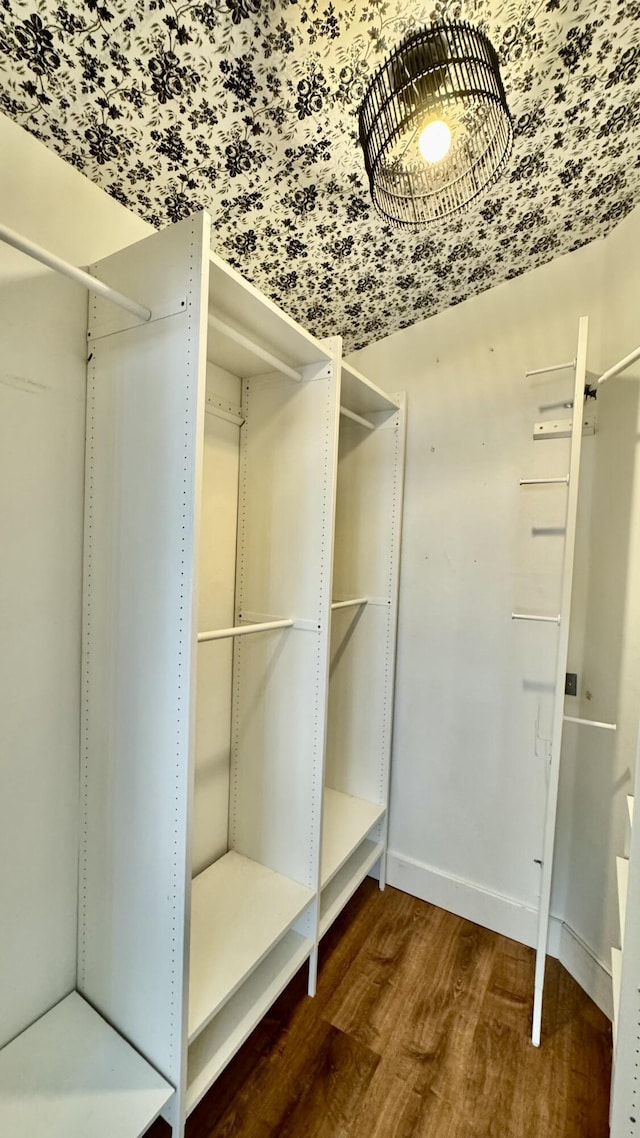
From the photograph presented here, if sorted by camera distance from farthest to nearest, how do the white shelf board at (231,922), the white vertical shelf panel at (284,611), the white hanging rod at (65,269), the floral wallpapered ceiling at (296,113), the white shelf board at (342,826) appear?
the white shelf board at (342,826) → the white vertical shelf panel at (284,611) → the white shelf board at (231,922) → the floral wallpapered ceiling at (296,113) → the white hanging rod at (65,269)

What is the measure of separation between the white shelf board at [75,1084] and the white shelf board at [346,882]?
734 millimetres

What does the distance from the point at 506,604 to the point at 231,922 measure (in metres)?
1.55

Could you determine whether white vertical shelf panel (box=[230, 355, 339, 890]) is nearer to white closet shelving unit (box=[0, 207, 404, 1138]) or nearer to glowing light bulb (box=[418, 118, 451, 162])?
white closet shelving unit (box=[0, 207, 404, 1138])

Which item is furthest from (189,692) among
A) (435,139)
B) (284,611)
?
(435,139)

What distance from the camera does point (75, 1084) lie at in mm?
1022

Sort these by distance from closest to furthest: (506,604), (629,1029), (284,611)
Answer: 1. (629,1029)
2. (284,611)
3. (506,604)

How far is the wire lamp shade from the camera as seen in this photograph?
873 millimetres

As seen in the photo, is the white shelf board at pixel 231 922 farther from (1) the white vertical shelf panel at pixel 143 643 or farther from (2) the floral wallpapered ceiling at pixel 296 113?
(2) the floral wallpapered ceiling at pixel 296 113

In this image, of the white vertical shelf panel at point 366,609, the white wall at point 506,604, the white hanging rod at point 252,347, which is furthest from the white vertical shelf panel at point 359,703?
the white hanging rod at point 252,347

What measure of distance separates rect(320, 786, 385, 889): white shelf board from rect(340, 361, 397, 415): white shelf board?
1.69 meters

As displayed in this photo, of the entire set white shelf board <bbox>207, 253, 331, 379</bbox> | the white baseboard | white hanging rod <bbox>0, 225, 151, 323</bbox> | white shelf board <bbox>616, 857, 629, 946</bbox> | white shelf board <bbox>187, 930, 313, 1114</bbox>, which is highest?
white shelf board <bbox>207, 253, 331, 379</bbox>

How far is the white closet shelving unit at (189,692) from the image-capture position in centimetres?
101

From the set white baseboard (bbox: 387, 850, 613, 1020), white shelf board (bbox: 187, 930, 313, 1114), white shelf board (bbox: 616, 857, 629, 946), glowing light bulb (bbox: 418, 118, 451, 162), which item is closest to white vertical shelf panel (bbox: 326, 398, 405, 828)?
white baseboard (bbox: 387, 850, 613, 1020)

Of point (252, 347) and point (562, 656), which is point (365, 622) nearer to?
point (562, 656)
